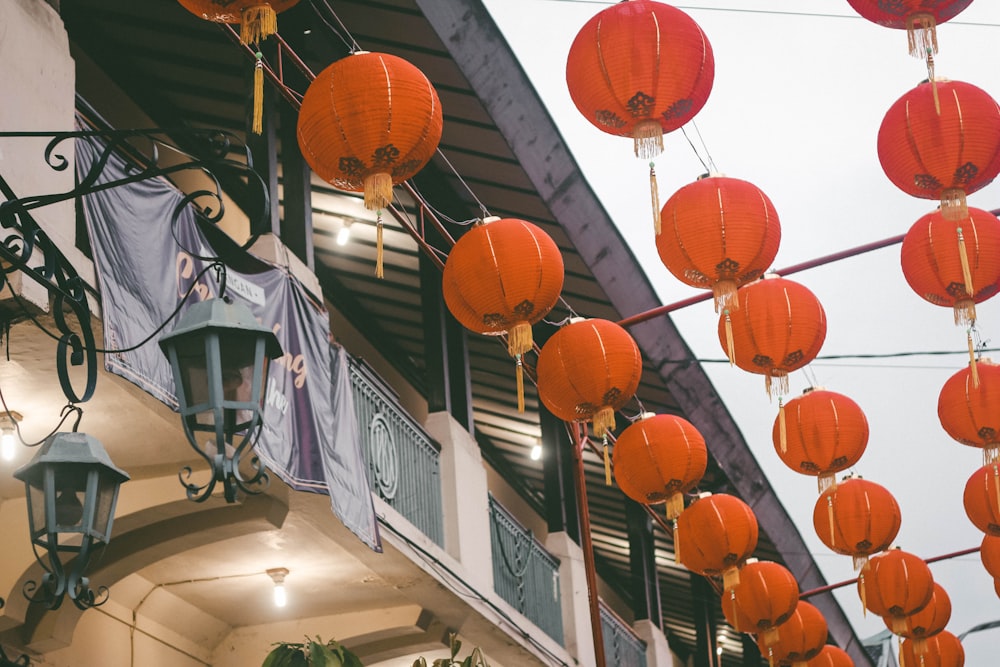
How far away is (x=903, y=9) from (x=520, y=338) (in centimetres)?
314

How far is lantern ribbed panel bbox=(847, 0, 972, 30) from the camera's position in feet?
23.4

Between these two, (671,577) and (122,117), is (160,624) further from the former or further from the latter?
(671,577)

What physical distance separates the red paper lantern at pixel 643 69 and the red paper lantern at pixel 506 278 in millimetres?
1283

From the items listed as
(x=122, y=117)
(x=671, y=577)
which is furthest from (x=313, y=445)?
(x=671, y=577)

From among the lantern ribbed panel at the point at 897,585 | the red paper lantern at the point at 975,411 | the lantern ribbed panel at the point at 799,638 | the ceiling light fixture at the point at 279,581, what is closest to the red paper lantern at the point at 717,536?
the lantern ribbed panel at the point at 897,585

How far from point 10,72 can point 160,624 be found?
17.9 feet

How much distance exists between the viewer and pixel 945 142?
830 centimetres

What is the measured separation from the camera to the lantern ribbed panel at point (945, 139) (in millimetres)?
8297

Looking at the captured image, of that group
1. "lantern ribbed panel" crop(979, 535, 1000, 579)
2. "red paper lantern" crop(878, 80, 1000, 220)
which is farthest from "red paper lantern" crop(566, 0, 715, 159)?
"lantern ribbed panel" crop(979, 535, 1000, 579)

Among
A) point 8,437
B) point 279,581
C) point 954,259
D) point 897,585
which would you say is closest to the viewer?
point 8,437

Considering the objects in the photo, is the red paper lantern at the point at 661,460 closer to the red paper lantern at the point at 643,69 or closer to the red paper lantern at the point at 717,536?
the red paper lantern at the point at 717,536

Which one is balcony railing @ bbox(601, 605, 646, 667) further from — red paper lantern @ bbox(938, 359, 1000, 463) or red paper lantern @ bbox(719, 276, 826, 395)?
red paper lantern @ bbox(719, 276, 826, 395)

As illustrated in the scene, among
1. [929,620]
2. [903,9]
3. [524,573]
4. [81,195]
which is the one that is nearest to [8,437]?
[81,195]

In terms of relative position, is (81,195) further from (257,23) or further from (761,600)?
(761,600)
